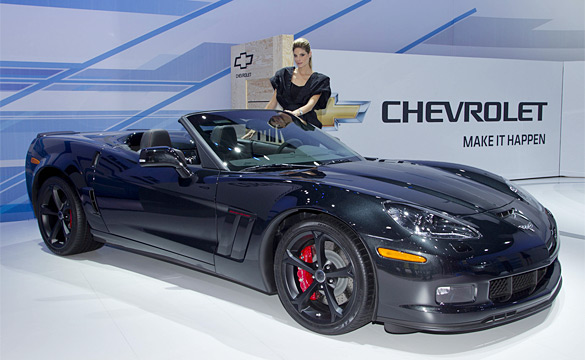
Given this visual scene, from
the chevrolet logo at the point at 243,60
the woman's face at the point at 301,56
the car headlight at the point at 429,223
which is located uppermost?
the chevrolet logo at the point at 243,60

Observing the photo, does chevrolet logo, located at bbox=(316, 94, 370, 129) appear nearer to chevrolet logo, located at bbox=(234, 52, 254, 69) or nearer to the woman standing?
chevrolet logo, located at bbox=(234, 52, 254, 69)

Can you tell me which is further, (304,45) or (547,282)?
(304,45)

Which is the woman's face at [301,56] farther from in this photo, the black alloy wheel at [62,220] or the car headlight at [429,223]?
the car headlight at [429,223]

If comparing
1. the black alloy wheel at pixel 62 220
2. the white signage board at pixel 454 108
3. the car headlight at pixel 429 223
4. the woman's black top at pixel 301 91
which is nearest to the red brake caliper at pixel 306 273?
the car headlight at pixel 429 223

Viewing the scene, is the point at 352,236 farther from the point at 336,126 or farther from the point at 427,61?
the point at 427,61

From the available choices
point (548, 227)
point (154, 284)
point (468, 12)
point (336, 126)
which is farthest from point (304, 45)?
point (468, 12)

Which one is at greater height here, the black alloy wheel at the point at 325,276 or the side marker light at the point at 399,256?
the side marker light at the point at 399,256

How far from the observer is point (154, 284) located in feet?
11.9

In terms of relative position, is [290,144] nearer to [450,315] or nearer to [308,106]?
[450,315]

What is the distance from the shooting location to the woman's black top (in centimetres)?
523

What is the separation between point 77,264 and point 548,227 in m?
3.20

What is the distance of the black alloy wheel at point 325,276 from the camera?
248cm

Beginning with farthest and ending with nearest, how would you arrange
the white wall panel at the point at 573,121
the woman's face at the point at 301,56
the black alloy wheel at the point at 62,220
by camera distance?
the white wall panel at the point at 573,121
the woman's face at the point at 301,56
the black alloy wheel at the point at 62,220

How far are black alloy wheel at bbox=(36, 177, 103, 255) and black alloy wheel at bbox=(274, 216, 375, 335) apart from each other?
1964 millimetres
